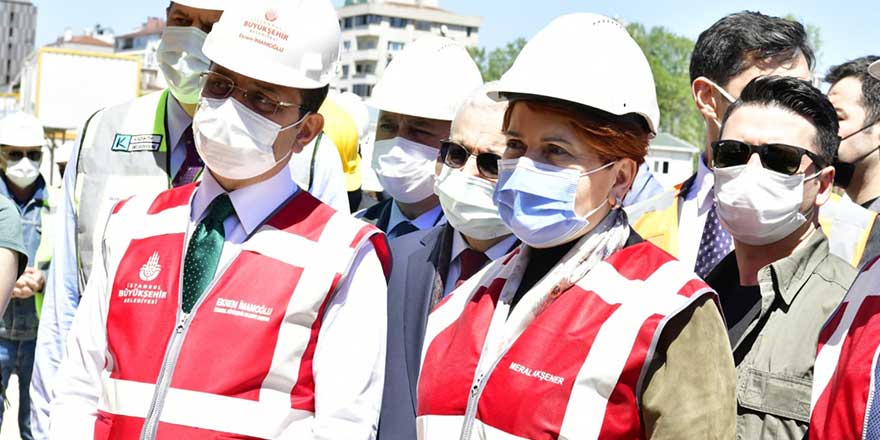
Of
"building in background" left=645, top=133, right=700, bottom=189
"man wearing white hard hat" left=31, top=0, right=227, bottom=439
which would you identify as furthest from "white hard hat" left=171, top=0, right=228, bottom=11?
"building in background" left=645, top=133, right=700, bottom=189

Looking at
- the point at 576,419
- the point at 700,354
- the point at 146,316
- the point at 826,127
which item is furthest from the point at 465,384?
the point at 826,127

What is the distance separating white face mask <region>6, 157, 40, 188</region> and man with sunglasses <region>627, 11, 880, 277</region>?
6225 millimetres

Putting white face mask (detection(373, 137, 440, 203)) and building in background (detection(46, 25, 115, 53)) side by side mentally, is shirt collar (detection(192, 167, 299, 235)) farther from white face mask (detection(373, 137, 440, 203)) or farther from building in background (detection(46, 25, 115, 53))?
building in background (detection(46, 25, 115, 53))

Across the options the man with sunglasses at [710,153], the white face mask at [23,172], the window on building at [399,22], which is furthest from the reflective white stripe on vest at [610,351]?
the window on building at [399,22]

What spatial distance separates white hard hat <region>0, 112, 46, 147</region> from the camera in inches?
399

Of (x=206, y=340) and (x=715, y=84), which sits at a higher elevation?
(x=715, y=84)

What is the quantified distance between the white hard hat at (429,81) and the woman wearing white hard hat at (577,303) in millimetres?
1669

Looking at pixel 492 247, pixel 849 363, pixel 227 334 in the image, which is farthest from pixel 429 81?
pixel 849 363

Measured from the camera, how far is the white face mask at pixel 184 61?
4449 millimetres

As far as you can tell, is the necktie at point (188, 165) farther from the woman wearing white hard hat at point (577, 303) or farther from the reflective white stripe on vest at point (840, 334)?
the reflective white stripe on vest at point (840, 334)

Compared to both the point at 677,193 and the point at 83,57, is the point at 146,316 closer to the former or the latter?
the point at 677,193

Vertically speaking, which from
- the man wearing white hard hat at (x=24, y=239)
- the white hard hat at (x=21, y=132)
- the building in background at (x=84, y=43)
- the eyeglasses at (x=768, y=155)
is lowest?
the building in background at (x=84, y=43)

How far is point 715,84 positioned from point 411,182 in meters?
1.29

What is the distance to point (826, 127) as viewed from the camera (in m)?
3.97
